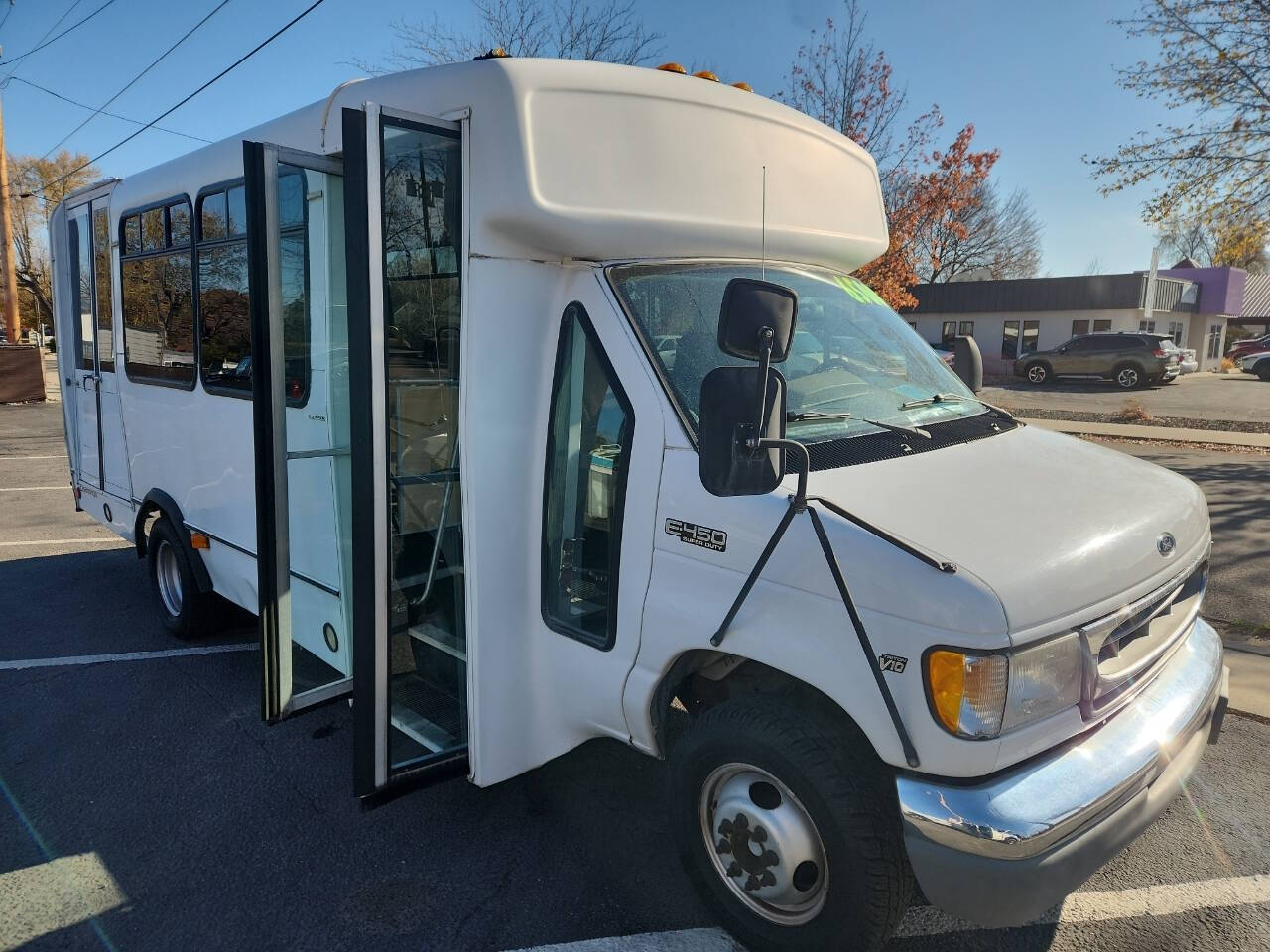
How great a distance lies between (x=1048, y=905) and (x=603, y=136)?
268cm

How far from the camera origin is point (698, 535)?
2605 millimetres

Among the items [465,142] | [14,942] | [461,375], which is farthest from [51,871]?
[465,142]

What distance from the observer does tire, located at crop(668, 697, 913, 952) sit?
235cm

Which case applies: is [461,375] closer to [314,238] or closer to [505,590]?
[505,590]

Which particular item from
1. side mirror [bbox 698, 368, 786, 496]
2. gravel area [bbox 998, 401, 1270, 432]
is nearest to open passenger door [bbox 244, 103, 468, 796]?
side mirror [bbox 698, 368, 786, 496]

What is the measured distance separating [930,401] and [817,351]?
51 cm

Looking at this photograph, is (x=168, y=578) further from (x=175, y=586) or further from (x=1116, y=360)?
(x=1116, y=360)

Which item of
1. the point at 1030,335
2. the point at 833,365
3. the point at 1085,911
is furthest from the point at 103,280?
the point at 1030,335

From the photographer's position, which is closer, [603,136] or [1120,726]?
[1120,726]

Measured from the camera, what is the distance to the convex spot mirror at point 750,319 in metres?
2.30

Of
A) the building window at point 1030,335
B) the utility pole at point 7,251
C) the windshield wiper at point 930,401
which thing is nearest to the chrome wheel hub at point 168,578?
the windshield wiper at point 930,401

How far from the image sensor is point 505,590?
3.06 metres

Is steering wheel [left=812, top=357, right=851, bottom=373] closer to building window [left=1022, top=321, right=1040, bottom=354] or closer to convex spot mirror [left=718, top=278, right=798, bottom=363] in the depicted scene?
convex spot mirror [left=718, top=278, right=798, bottom=363]

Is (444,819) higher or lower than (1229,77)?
lower
